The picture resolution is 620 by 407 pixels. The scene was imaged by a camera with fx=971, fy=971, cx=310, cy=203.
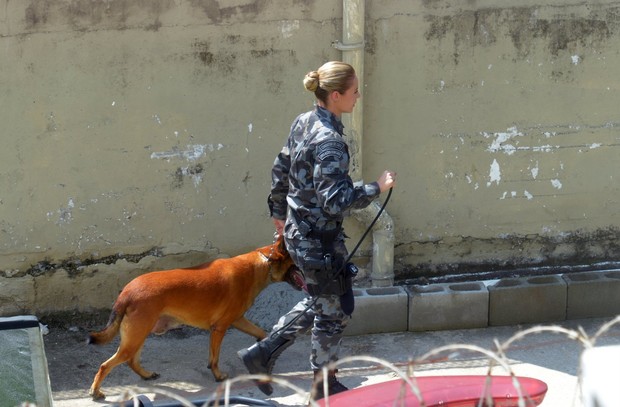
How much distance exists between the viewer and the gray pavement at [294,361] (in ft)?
18.8

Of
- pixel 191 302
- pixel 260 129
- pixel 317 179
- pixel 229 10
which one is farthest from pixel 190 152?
pixel 317 179

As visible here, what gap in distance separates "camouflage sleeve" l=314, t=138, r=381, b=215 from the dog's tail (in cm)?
142

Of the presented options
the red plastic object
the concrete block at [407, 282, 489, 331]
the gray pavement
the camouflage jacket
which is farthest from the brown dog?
the red plastic object

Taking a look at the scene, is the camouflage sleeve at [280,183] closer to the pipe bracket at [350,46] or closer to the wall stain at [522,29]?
the pipe bracket at [350,46]

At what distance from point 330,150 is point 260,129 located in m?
1.65

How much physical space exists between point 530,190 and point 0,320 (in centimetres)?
420

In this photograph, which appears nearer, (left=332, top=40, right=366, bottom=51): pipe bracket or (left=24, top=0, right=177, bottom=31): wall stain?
(left=24, top=0, right=177, bottom=31): wall stain

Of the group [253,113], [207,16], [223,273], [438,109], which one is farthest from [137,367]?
[438,109]

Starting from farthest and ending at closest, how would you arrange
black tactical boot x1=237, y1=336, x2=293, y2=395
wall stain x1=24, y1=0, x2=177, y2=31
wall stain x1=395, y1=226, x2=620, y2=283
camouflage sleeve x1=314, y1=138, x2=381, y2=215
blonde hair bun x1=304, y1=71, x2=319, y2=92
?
wall stain x1=395, y1=226, x2=620, y2=283 < wall stain x1=24, y1=0, x2=177, y2=31 < black tactical boot x1=237, y1=336, x2=293, y2=395 < blonde hair bun x1=304, y1=71, x2=319, y2=92 < camouflage sleeve x1=314, y1=138, x2=381, y2=215

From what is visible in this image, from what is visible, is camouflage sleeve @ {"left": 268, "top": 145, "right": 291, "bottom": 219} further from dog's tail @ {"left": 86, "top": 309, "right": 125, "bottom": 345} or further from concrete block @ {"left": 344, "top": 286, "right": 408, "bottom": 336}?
concrete block @ {"left": 344, "top": 286, "right": 408, "bottom": 336}

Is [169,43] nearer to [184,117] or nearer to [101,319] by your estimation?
[184,117]

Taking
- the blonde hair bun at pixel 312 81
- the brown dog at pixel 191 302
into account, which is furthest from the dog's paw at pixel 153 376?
the blonde hair bun at pixel 312 81

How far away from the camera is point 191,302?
5609mm

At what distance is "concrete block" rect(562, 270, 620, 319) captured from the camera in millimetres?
6711
